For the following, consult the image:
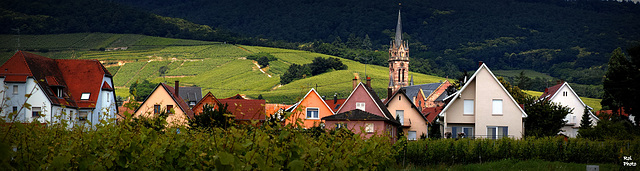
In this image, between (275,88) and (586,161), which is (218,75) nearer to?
(275,88)

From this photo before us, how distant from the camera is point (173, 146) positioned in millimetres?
10906

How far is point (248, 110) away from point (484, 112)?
4170 cm

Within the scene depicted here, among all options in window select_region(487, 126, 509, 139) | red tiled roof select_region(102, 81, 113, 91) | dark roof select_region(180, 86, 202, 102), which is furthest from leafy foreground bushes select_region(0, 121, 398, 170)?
dark roof select_region(180, 86, 202, 102)

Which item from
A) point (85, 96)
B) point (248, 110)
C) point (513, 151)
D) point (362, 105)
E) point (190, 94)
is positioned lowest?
point (513, 151)

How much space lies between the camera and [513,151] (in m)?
37.1

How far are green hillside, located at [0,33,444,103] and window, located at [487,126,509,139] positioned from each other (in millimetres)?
68397

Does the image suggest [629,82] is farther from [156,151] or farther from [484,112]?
[156,151]


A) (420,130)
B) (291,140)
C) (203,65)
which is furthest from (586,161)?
(203,65)

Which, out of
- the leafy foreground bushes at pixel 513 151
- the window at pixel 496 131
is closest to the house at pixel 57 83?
the leafy foreground bushes at pixel 513 151

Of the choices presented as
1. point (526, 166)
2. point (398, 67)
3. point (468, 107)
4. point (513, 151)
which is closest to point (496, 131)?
point (468, 107)

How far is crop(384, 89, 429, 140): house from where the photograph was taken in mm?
58188

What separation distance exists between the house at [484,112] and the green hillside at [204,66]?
221 ft

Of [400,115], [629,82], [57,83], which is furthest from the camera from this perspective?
[400,115]

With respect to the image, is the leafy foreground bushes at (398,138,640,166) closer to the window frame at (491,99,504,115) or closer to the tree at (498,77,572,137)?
the window frame at (491,99,504,115)
